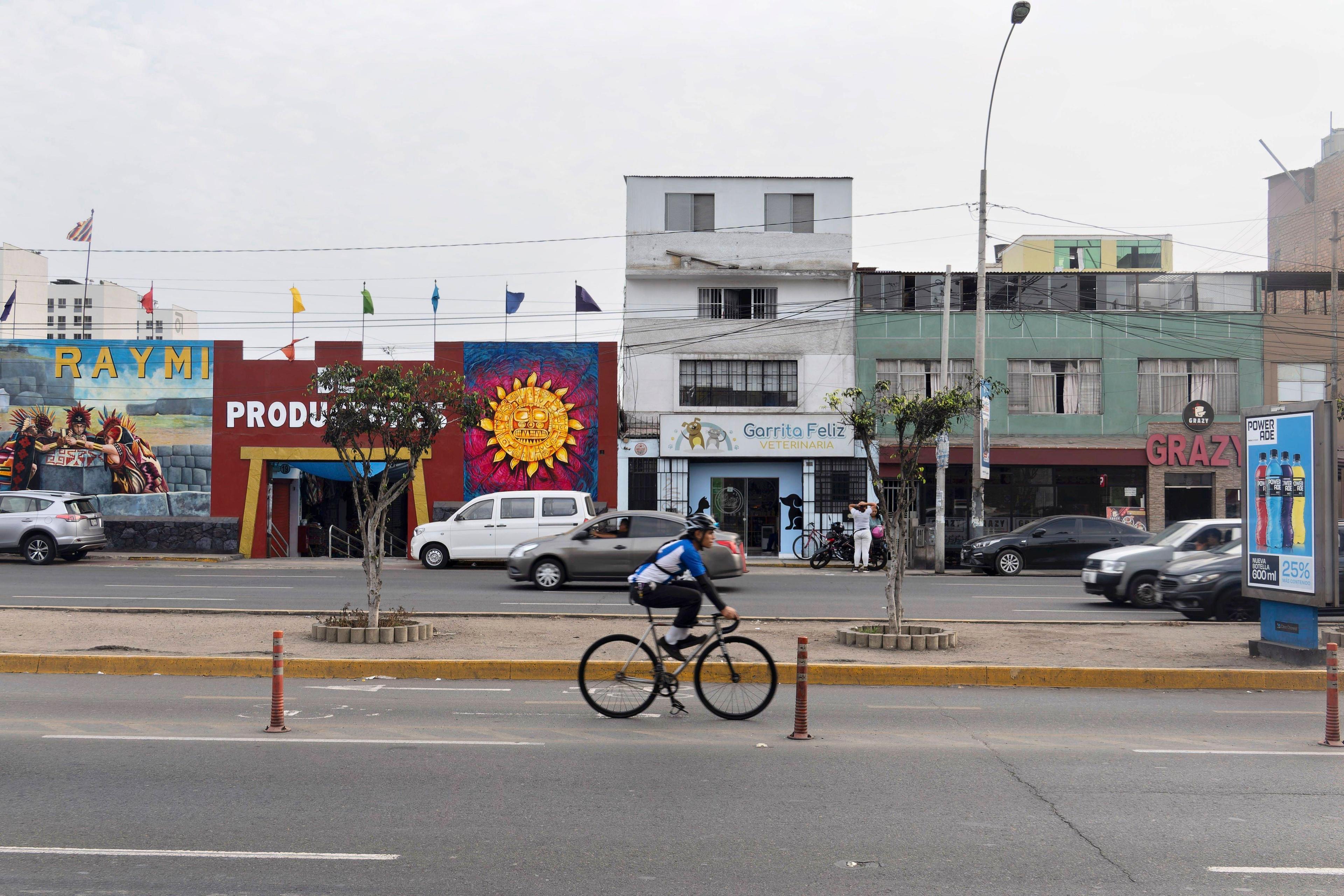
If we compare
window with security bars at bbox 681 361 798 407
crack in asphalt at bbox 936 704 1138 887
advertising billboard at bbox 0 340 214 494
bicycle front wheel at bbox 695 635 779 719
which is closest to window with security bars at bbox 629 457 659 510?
window with security bars at bbox 681 361 798 407

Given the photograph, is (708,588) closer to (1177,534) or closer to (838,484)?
(1177,534)

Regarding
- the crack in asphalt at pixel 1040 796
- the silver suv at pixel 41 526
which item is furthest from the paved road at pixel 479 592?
the crack in asphalt at pixel 1040 796

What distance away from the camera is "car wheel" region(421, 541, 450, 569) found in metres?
25.1

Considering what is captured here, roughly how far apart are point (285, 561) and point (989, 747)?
74.5 ft

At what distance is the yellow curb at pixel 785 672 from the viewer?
1107 centimetres

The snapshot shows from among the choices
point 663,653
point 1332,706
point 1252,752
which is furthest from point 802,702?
point 1332,706

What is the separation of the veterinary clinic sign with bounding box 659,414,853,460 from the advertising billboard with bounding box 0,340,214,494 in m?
13.6

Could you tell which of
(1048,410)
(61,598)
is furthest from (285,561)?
(1048,410)

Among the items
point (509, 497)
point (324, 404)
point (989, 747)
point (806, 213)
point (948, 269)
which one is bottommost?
point (989, 747)

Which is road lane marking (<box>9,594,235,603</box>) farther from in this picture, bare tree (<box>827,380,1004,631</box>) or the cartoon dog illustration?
the cartoon dog illustration

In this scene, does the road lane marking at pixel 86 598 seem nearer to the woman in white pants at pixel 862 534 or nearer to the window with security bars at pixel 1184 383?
Result: the woman in white pants at pixel 862 534

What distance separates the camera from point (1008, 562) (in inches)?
996

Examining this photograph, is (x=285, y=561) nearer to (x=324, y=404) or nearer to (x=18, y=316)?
(x=324, y=404)

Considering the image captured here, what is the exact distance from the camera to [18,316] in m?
68.8
